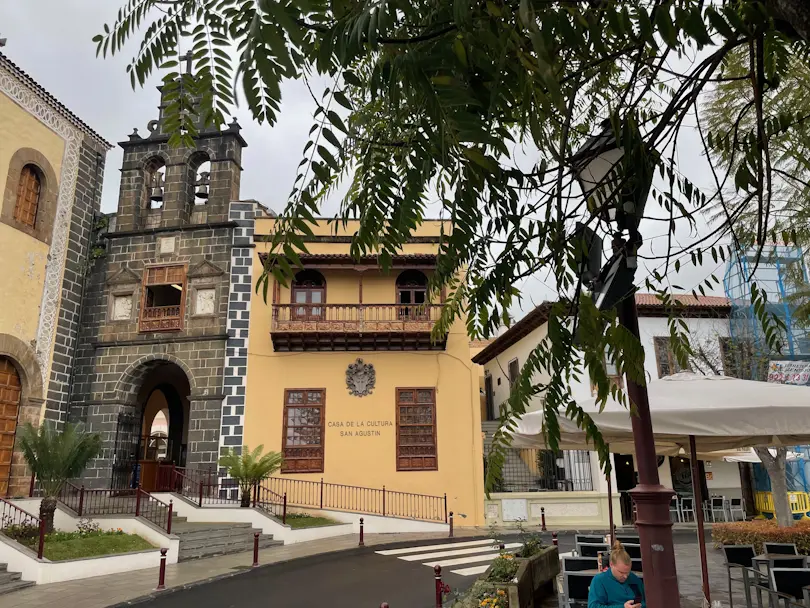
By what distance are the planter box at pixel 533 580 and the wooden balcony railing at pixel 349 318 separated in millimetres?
10261

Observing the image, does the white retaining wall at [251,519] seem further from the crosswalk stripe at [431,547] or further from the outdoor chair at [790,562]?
the outdoor chair at [790,562]

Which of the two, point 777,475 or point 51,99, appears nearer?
point 777,475

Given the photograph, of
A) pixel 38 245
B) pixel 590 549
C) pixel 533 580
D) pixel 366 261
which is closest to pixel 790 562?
pixel 590 549

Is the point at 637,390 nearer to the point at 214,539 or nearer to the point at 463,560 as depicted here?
the point at 463,560

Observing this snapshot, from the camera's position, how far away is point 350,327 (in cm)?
1912

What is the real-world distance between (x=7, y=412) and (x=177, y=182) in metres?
8.67

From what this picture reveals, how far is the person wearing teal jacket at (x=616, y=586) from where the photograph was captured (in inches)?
196

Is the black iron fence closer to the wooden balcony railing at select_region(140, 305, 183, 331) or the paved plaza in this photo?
the paved plaza

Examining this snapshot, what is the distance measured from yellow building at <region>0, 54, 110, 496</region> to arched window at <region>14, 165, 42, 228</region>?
0.03 metres

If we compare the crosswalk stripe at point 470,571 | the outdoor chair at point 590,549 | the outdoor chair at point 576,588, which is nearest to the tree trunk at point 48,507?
the crosswalk stripe at point 470,571

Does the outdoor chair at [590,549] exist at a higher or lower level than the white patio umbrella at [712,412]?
lower

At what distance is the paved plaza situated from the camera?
948 centimetres

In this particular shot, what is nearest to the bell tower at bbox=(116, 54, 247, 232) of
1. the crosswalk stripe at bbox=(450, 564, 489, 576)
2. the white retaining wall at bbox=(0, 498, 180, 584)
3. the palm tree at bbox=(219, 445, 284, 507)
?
the palm tree at bbox=(219, 445, 284, 507)

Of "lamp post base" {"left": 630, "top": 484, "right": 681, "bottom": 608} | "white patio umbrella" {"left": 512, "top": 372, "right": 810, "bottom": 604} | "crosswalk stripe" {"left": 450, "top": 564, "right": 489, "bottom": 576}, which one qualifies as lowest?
"crosswalk stripe" {"left": 450, "top": 564, "right": 489, "bottom": 576}
